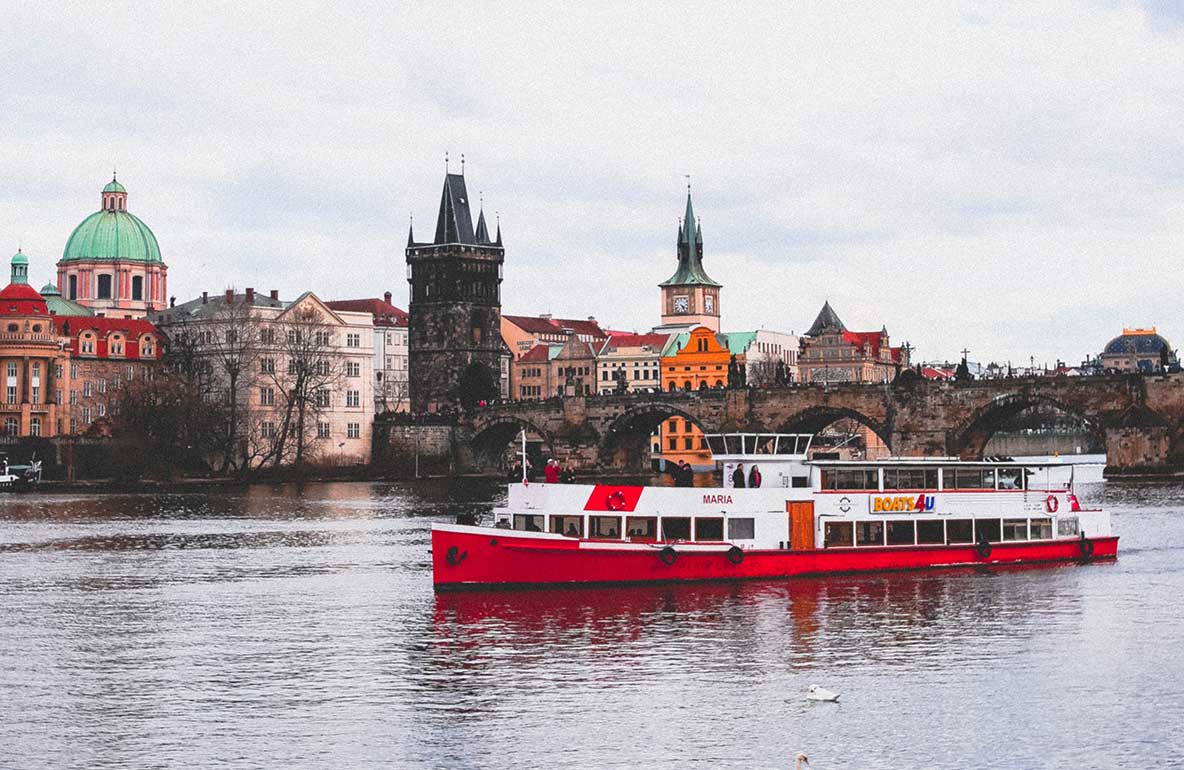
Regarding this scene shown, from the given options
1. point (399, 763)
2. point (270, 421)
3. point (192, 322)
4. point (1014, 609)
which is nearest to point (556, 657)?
point (399, 763)

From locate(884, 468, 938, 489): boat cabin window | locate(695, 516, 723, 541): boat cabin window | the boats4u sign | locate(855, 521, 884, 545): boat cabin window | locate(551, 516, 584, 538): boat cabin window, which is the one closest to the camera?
locate(551, 516, 584, 538): boat cabin window

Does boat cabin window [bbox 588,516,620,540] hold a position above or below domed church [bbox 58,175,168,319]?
below

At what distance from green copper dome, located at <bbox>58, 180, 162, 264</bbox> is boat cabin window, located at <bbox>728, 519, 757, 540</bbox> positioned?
478ft

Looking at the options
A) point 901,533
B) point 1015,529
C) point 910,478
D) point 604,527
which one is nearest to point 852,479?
point 910,478

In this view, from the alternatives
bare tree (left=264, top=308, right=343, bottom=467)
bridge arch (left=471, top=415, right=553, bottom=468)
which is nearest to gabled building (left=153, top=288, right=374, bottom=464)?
bare tree (left=264, top=308, right=343, bottom=467)

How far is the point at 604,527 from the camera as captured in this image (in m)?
48.1

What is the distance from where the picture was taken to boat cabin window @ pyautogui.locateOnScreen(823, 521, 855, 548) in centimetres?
5050

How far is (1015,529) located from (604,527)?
1258 cm

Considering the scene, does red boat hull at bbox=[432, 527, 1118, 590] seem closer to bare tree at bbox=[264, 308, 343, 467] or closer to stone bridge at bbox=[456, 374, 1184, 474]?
stone bridge at bbox=[456, 374, 1184, 474]

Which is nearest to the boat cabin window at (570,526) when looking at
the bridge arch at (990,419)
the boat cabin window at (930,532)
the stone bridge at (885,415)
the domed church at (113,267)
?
the boat cabin window at (930,532)

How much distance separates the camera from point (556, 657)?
37.8 metres

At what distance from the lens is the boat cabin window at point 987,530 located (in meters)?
52.8

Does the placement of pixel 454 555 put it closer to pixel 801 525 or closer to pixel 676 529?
pixel 676 529

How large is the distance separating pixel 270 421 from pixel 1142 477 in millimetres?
59943
